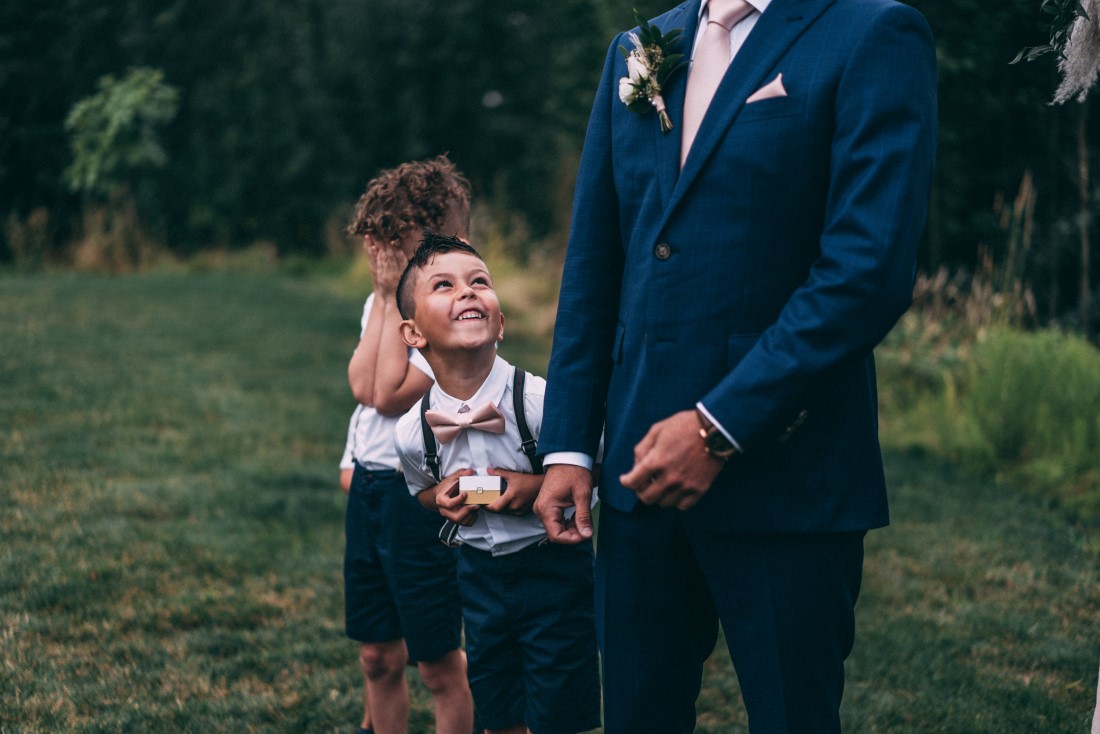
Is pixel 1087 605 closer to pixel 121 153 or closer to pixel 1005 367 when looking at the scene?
pixel 1005 367

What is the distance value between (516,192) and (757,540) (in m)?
17.4

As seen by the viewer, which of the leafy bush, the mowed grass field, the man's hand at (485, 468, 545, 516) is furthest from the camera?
the leafy bush

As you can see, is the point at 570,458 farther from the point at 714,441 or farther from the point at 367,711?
the point at 367,711

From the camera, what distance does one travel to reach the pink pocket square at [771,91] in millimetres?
1874

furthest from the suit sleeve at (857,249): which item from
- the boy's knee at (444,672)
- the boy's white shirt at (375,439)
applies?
the boy's knee at (444,672)

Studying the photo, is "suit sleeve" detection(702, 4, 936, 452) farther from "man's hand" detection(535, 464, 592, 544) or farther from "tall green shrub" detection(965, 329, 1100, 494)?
"tall green shrub" detection(965, 329, 1100, 494)

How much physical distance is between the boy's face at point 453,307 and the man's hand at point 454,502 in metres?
0.31

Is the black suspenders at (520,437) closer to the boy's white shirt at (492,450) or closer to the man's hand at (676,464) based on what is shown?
the boy's white shirt at (492,450)

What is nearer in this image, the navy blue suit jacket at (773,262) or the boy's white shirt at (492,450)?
the navy blue suit jacket at (773,262)

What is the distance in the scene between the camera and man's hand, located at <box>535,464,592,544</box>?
2148 millimetres

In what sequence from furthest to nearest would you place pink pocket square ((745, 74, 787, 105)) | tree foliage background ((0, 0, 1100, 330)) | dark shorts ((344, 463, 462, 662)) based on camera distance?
1. tree foliage background ((0, 0, 1100, 330))
2. dark shorts ((344, 463, 462, 662))
3. pink pocket square ((745, 74, 787, 105))

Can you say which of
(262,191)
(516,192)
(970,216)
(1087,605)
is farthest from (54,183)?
(1087,605)

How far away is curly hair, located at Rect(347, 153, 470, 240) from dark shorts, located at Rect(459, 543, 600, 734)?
40.2 inches

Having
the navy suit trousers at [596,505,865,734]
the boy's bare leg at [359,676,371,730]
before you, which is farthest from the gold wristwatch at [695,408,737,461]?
the boy's bare leg at [359,676,371,730]
